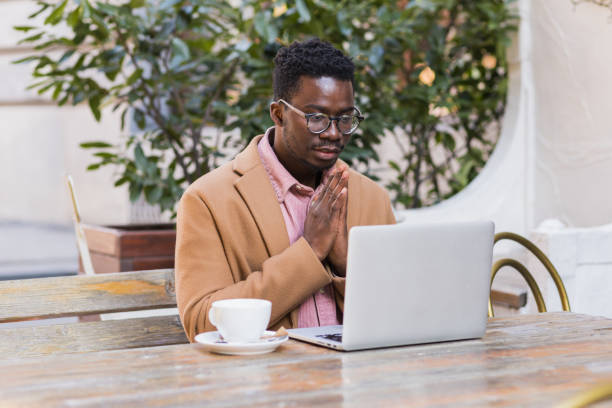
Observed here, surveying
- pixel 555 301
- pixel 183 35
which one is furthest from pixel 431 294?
pixel 183 35

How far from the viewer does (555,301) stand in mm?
3342

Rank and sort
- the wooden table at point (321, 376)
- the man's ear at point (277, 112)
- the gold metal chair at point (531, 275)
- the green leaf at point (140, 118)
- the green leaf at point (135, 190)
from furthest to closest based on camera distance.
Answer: the green leaf at point (140, 118)
the green leaf at point (135, 190)
the gold metal chair at point (531, 275)
the man's ear at point (277, 112)
the wooden table at point (321, 376)

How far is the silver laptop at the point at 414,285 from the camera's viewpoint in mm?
1549

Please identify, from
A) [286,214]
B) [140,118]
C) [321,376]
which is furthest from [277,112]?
[140,118]

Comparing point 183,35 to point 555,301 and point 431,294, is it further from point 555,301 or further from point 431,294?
point 431,294

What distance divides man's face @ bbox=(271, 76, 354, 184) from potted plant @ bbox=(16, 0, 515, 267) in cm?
160

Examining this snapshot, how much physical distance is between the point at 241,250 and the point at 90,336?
1.50 ft

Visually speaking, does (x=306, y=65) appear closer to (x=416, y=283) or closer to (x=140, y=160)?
(x=416, y=283)

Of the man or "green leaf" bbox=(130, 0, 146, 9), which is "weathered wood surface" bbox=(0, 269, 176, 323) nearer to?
the man

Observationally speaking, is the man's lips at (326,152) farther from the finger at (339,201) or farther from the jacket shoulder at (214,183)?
the jacket shoulder at (214,183)

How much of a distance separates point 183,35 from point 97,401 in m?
4.21

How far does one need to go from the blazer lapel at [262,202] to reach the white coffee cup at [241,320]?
1.55ft

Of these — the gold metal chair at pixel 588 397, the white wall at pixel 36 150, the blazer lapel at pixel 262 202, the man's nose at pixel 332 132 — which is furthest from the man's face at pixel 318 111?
the white wall at pixel 36 150

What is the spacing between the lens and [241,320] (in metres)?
1.57
